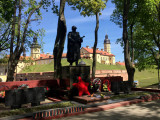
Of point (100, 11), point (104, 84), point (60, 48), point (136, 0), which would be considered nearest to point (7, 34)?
point (60, 48)

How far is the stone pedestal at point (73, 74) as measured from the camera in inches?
353

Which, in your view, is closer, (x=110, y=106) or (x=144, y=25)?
(x=110, y=106)

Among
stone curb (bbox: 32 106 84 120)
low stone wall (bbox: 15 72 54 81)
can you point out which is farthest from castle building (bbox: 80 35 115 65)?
stone curb (bbox: 32 106 84 120)

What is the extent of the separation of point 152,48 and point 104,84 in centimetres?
1542

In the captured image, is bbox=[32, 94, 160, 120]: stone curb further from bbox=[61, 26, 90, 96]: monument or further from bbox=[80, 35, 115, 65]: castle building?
bbox=[80, 35, 115, 65]: castle building

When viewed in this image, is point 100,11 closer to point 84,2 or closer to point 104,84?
point 84,2

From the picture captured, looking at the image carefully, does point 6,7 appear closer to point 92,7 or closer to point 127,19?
point 92,7

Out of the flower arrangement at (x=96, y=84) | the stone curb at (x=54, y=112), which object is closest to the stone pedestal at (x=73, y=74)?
the flower arrangement at (x=96, y=84)

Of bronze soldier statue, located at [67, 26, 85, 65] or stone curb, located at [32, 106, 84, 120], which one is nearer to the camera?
stone curb, located at [32, 106, 84, 120]

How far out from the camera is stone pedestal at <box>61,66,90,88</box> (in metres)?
8.98

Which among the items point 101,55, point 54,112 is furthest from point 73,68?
point 101,55

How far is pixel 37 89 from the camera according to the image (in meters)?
7.46

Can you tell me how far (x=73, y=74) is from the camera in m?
9.02

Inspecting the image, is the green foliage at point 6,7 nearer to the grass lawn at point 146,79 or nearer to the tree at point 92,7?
the tree at point 92,7
